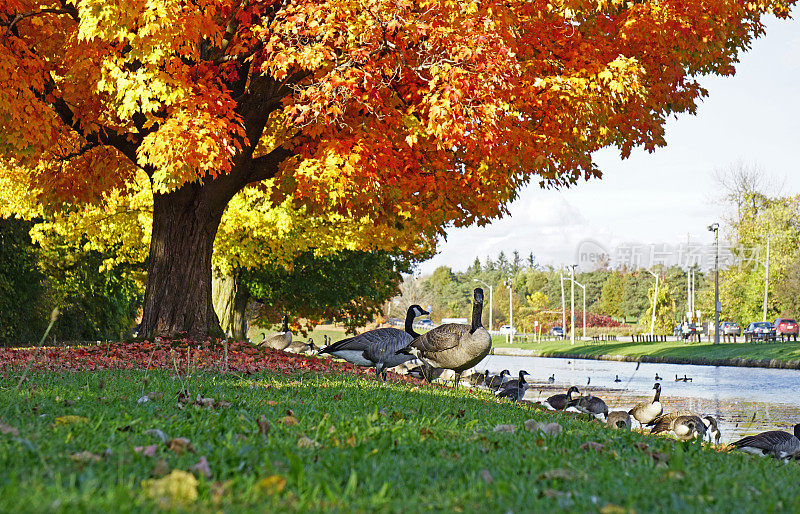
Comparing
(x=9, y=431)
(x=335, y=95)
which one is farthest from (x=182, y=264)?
(x=9, y=431)

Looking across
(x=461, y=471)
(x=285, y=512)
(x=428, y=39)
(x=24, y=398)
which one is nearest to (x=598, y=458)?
(x=461, y=471)

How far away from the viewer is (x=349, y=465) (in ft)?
12.3

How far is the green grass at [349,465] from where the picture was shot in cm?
298

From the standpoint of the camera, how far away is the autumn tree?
10.8 m

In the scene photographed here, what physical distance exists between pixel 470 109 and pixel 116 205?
14.3 meters

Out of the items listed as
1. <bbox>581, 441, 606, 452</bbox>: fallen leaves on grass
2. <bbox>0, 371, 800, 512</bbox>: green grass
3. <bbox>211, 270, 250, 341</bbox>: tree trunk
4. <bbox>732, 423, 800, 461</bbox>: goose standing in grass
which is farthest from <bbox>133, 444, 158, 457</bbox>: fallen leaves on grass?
<bbox>211, 270, 250, 341</bbox>: tree trunk

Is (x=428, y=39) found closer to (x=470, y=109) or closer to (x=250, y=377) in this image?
(x=470, y=109)

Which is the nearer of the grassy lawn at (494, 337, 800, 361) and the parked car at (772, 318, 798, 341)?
the grassy lawn at (494, 337, 800, 361)

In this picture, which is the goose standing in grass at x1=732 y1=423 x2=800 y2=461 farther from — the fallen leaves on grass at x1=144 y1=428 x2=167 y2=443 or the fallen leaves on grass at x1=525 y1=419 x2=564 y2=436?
the fallen leaves on grass at x1=144 y1=428 x2=167 y2=443

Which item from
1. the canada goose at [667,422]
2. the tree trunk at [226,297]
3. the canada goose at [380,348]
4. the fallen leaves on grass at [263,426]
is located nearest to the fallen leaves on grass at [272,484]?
the fallen leaves on grass at [263,426]

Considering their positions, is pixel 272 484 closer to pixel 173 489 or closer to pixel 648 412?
pixel 173 489

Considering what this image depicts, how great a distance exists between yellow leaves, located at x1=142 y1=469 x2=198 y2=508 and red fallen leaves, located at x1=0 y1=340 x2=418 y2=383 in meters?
6.65

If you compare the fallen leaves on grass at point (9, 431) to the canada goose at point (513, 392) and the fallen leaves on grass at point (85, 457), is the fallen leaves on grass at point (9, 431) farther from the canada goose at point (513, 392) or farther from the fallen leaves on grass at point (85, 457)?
the canada goose at point (513, 392)

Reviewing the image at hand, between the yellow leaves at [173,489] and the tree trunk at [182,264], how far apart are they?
11274 millimetres
